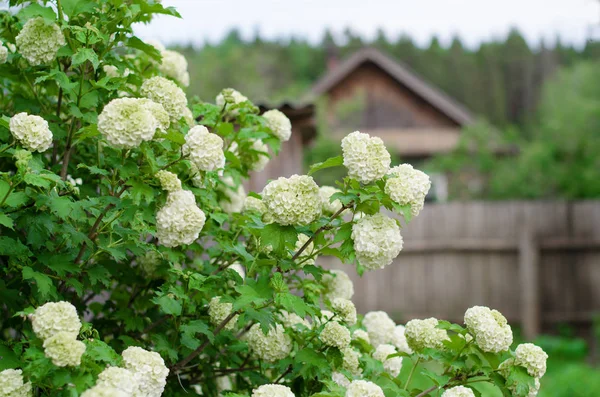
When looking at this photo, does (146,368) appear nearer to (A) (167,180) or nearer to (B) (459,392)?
(A) (167,180)

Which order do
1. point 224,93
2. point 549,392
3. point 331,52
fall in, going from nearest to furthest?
point 224,93 < point 549,392 < point 331,52

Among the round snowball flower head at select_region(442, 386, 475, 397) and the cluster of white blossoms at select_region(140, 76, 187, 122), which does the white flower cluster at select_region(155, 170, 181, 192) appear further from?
the round snowball flower head at select_region(442, 386, 475, 397)

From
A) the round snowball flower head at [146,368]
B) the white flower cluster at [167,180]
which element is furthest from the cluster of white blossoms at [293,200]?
the round snowball flower head at [146,368]

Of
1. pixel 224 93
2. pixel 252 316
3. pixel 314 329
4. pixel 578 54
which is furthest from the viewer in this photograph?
pixel 578 54

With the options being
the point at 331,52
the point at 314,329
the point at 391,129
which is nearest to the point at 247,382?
the point at 314,329

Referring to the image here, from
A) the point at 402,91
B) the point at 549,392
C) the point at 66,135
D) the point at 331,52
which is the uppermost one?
the point at 331,52

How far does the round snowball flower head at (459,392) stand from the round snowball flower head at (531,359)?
0.19 meters

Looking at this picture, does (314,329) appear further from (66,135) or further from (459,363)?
(66,135)

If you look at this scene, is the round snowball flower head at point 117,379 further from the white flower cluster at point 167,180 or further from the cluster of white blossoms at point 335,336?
the cluster of white blossoms at point 335,336

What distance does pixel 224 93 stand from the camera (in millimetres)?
2633

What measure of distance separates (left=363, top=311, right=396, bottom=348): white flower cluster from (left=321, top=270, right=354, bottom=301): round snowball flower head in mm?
171

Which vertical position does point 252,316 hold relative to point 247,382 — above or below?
above

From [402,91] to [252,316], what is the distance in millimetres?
17314

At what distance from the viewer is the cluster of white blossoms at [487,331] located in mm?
2084
